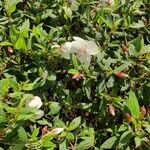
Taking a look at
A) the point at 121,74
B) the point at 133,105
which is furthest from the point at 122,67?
the point at 133,105

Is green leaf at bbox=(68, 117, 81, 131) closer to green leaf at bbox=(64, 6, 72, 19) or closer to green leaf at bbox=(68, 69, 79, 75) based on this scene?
green leaf at bbox=(68, 69, 79, 75)

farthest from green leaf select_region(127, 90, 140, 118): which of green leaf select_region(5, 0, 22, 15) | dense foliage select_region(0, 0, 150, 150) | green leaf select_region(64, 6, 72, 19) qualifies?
green leaf select_region(5, 0, 22, 15)

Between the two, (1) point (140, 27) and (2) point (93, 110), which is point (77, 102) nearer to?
(2) point (93, 110)

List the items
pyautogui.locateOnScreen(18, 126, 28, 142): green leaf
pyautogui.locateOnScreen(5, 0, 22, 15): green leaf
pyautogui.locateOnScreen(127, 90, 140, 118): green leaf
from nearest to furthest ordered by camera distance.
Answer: pyautogui.locateOnScreen(18, 126, 28, 142): green leaf < pyautogui.locateOnScreen(127, 90, 140, 118): green leaf < pyautogui.locateOnScreen(5, 0, 22, 15): green leaf

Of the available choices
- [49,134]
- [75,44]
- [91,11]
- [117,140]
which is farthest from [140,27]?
[49,134]

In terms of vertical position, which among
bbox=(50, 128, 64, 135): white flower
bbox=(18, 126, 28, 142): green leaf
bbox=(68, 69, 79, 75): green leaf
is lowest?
bbox=(50, 128, 64, 135): white flower

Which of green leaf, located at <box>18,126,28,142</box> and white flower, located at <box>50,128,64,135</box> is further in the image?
white flower, located at <box>50,128,64,135</box>

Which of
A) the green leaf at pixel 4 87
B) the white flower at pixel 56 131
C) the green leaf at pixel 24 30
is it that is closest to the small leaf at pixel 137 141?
the white flower at pixel 56 131

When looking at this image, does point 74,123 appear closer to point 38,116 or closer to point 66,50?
point 38,116
